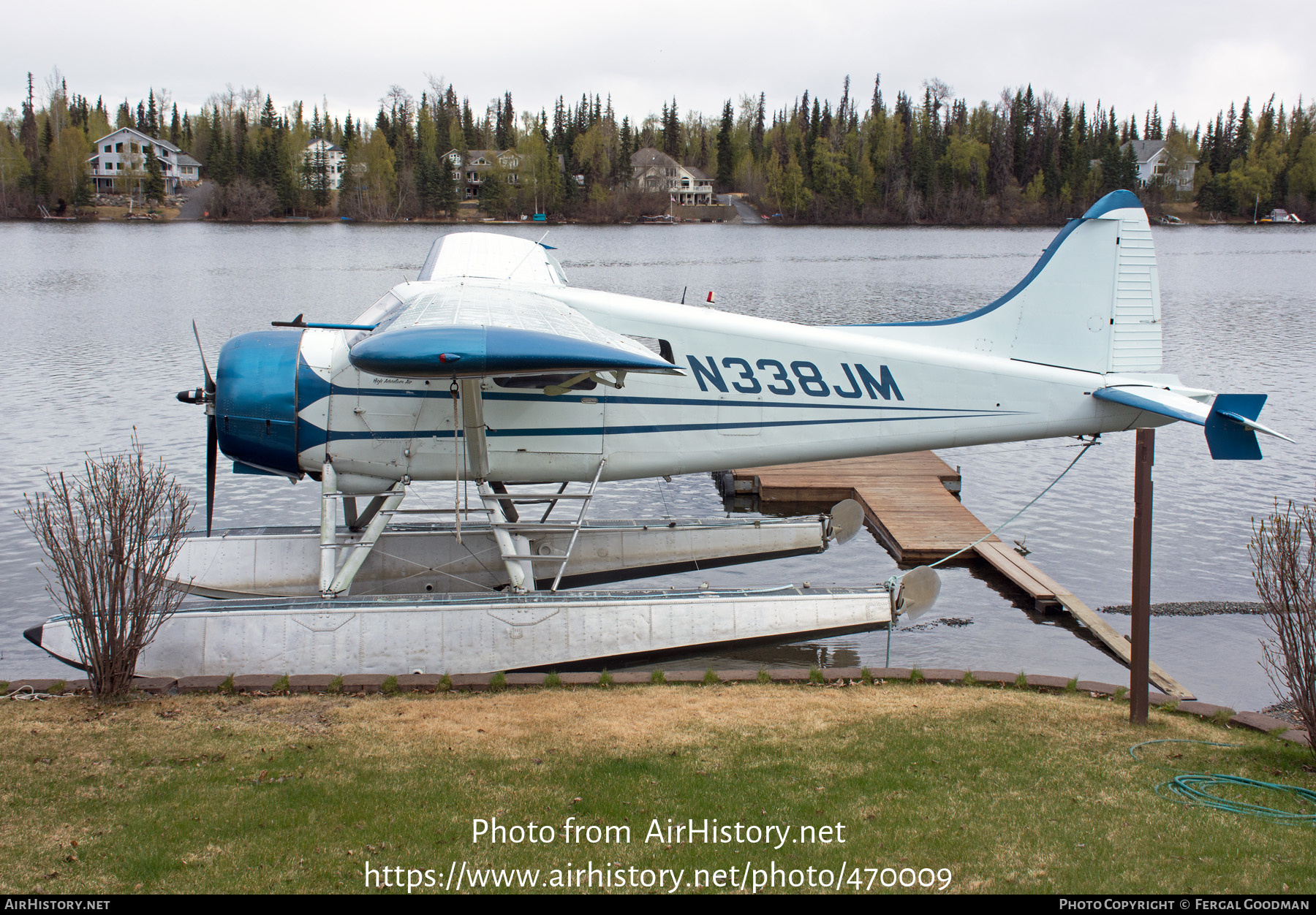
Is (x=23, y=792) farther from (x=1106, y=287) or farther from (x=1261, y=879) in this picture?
(x=1106, y=287)

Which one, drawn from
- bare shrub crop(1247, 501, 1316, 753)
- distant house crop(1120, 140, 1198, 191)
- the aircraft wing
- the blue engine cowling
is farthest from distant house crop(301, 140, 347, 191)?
bare shrub crop(1247, 501, 1316, 753)

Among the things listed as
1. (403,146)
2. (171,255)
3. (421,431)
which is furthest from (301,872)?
(403,146)

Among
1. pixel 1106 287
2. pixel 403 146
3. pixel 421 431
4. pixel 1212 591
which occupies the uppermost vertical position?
pixel 403 146

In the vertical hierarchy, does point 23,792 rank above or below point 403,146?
below

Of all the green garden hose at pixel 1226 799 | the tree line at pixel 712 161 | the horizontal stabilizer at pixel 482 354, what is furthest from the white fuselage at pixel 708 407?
the tree line at pixel 712 161

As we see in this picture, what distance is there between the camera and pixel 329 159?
4412 inches

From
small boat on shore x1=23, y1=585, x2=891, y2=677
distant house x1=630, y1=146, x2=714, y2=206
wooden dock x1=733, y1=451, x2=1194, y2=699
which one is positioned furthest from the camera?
distant house x1=630, y1=146, x2=714, y2=206

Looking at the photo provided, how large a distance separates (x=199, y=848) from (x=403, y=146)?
118m

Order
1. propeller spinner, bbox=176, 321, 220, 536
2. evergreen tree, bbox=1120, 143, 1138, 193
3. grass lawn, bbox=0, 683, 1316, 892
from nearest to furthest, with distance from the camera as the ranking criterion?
grass lawn, bbox=0, 683, 1316, 892 → propeller spinner, bbox=176, 321, 220, 536 → evergreen tree, bbox=1120, 143, 1138, 193

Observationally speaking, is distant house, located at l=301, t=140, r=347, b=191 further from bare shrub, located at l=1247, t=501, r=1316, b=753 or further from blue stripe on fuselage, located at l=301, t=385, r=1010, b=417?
bare shrub, located at l=1247, t=501, r=1316, b=753

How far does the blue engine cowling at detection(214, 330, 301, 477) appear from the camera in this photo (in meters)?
8.52

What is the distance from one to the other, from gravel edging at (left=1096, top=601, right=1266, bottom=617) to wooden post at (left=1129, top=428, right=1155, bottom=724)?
178 inches

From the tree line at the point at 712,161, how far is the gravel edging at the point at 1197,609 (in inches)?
3581

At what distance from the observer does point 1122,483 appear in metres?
15.6
